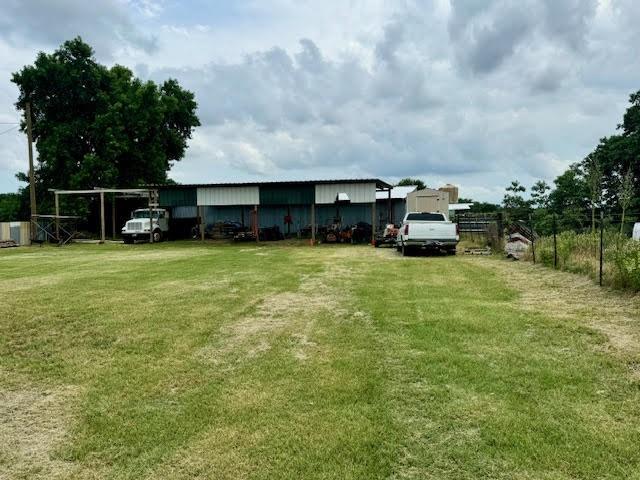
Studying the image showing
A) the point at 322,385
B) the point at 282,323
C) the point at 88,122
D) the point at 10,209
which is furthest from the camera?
the point at 10,209

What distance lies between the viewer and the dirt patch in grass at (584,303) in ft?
22.0

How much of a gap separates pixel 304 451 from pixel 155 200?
96.0 ft

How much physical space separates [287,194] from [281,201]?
562 millimetres

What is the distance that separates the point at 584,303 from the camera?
8766mm

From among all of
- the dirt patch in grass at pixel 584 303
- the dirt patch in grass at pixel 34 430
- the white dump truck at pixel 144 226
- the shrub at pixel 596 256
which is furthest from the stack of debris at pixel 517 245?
the white dump truck at pixel 144 226

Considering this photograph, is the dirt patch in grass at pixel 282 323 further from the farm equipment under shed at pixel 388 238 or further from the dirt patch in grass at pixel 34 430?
the farm equipment under shed at pixel 388 238

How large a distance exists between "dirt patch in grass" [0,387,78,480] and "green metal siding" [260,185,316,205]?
2302 centimetres

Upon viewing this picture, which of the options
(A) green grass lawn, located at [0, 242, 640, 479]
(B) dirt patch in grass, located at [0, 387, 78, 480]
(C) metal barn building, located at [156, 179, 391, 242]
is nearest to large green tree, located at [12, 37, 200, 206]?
(C) metal barn building, located at [156, 179, 391, 242]

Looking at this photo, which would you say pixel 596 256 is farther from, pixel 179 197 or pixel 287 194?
pixel 179 197

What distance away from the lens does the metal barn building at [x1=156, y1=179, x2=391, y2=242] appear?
88.8 ft

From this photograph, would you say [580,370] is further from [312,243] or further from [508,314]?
[312,243]

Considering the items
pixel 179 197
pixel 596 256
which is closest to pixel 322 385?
pixel 596 256

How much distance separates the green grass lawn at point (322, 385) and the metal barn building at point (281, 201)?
1741cm

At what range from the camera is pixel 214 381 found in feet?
17.4
